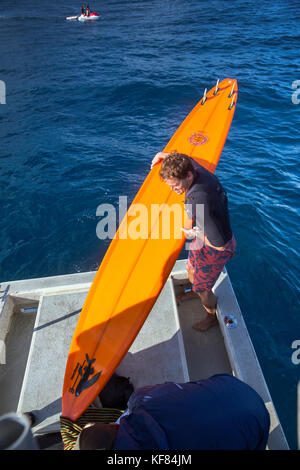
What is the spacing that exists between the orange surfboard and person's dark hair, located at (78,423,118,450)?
1.39 m

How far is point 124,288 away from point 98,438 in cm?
209

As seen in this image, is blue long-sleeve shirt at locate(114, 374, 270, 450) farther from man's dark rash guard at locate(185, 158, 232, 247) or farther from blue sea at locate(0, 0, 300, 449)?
blue sea at locate(0, 0, 300, 449)

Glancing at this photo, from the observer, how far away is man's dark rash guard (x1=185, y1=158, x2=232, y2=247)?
260cm

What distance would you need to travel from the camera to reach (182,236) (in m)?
3.87

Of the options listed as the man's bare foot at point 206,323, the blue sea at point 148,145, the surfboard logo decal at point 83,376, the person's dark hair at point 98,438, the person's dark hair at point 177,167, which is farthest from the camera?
the blue sea at point 148,145

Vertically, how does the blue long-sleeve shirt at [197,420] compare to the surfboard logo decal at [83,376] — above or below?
above

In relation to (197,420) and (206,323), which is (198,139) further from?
(197,420)

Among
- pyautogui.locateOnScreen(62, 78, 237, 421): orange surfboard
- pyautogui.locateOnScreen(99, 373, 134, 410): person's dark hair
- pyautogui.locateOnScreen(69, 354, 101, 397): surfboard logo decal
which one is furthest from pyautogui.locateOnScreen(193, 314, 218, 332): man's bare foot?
pyautogui.locateOnScreen(69, 354, 101, 397): surfboard logo decal

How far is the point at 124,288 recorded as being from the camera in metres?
3.42

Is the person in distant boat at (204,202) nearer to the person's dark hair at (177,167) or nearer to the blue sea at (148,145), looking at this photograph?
the person's dark hair at (177,167)

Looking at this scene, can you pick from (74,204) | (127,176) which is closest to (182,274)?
(74,204)

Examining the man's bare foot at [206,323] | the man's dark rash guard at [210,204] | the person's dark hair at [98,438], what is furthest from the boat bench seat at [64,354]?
the person's dark hair at [98,438]

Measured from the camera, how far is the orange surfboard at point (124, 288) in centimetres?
284

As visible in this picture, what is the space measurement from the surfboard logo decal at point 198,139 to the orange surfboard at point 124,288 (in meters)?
0.37
